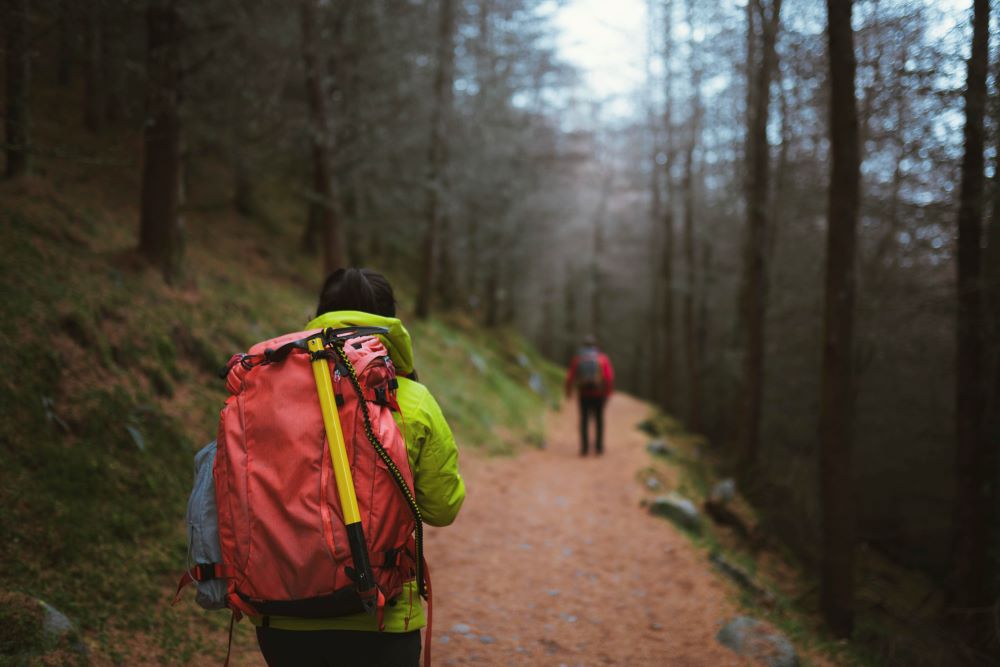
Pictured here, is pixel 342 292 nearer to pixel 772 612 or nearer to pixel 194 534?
pixel 194 534

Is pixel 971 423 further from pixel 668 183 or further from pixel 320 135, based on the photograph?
pixel 668 183

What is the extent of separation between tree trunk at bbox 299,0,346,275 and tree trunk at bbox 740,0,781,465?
752 centimetres

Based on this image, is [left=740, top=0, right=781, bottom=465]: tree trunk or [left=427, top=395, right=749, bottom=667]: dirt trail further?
[left=740, top=0, right=781, bottom=465]: tree trunk

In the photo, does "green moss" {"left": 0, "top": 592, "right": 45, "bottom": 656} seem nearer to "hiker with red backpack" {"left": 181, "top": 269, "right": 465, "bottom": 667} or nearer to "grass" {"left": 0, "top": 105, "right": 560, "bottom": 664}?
"grass" {"left": 0, "top": 105, "right": 560, "bottom": 664}

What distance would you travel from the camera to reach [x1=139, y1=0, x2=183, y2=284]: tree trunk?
24.5 ft

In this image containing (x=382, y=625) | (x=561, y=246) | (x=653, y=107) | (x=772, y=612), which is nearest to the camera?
(x=382, y=625)

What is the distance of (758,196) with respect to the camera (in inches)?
472

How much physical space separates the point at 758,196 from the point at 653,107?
12.8 m

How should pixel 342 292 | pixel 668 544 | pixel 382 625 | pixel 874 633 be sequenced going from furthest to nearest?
pixel 668 544 → pixel 874 633 → pixel 342 292 → pixel 382 625

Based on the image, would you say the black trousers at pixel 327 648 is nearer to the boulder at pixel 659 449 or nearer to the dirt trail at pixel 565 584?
the dirt trail at pixel 565 584

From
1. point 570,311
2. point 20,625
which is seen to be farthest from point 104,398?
point 570,311

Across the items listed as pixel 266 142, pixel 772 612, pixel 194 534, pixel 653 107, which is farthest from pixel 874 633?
pixel 653 107

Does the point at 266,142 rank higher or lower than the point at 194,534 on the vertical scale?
higher

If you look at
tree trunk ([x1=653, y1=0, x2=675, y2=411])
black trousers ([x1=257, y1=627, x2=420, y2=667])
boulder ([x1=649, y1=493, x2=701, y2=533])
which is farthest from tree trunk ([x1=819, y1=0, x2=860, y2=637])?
tree trunk ([x1=653, y1=0, x2=675, y2=411])
